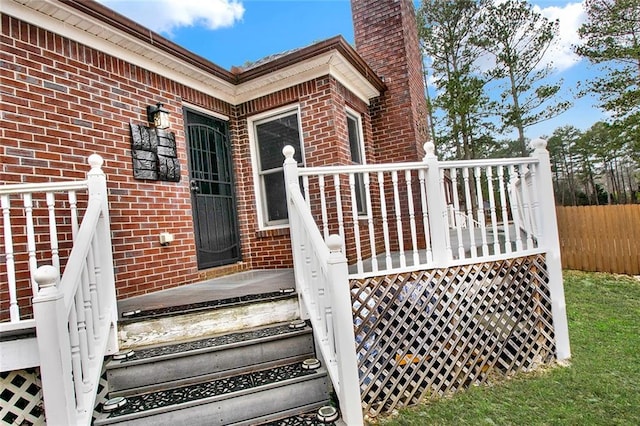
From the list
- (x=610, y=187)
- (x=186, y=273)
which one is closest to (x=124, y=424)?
(x=186, y=273)

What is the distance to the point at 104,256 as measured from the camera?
2.62 meters

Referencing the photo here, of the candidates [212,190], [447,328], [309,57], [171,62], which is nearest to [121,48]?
[171,62]

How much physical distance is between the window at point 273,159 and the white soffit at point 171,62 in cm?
45

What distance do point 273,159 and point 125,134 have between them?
6.43 ft

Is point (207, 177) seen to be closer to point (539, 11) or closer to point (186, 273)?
point (186, 273)

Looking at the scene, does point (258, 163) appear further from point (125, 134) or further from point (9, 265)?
point (9, 265)

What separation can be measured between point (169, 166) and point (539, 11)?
12.2 metres

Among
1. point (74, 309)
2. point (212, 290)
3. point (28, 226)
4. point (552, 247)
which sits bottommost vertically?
point (212, 290)

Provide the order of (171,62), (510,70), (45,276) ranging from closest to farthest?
1. (45,276)
2. (171,62)
3. (510,70)

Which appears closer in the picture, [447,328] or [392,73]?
[447,328]

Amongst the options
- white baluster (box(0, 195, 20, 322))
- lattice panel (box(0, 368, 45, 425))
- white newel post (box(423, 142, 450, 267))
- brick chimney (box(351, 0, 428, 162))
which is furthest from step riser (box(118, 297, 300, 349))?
brick chimney (box(351, 0, 428, 162))

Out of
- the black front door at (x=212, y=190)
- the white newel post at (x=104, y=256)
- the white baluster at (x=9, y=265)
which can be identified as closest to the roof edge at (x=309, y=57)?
the black front door at (x=212, y=190)

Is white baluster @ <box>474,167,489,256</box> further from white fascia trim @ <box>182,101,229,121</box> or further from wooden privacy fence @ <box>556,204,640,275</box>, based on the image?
wooden privacy fence @ <box>556,204,640,275</box>

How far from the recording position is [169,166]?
13.3 ft
